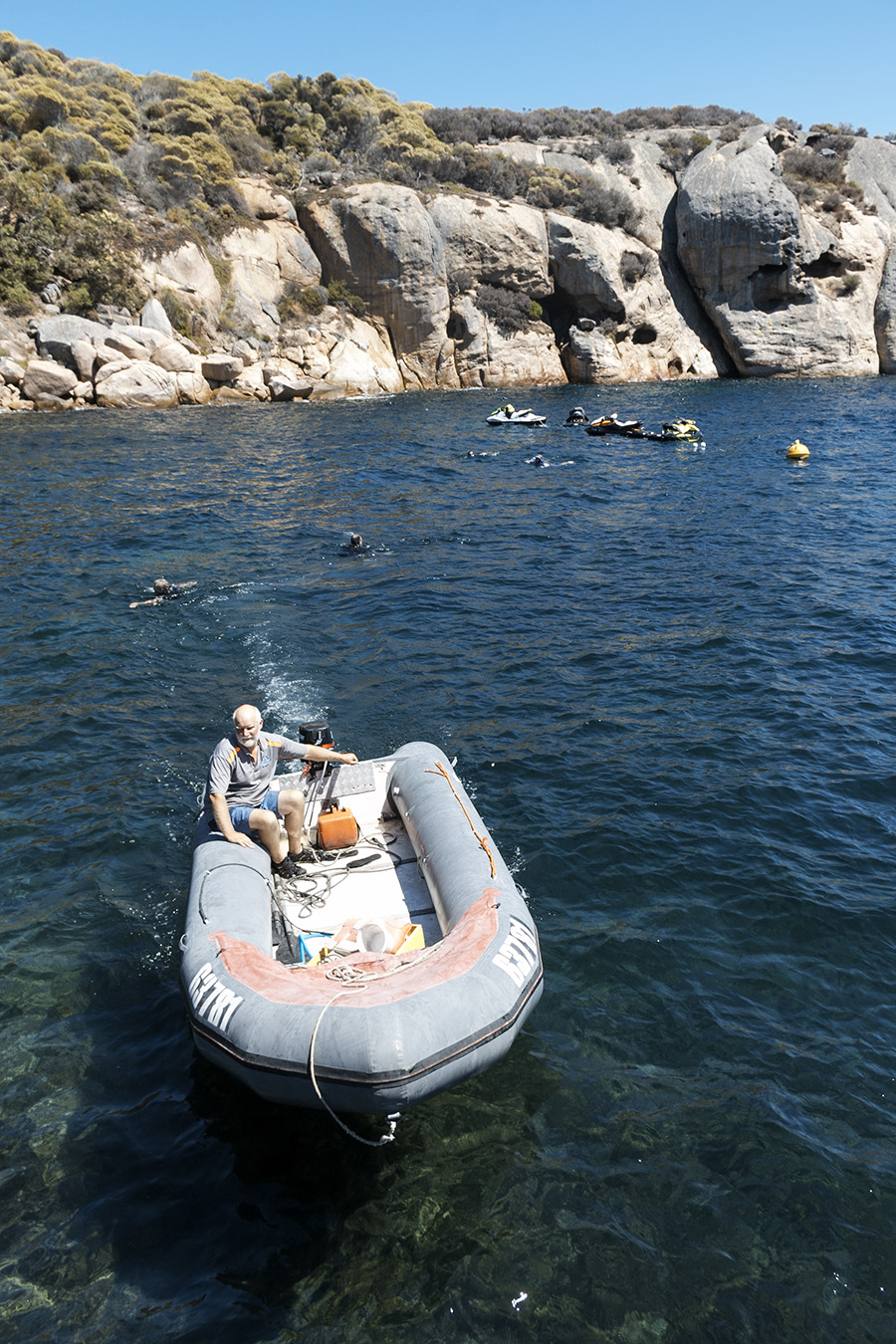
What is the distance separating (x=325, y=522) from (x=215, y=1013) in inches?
664

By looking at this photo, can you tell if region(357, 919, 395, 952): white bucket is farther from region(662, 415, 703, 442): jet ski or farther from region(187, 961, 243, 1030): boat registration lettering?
region(662, 415, 703, 442): jet ski

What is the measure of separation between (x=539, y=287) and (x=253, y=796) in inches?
2071

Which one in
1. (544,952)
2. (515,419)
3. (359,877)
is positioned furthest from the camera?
(515,419)

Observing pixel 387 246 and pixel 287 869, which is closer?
pixel 287 869

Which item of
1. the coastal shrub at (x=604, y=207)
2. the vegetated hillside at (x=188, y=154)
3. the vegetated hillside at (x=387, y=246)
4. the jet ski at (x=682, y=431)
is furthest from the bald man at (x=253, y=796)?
the coastal shrub at (x=604, y=207)

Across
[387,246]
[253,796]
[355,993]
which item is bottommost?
[355,993]

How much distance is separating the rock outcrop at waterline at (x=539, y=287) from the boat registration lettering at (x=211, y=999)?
3811cm

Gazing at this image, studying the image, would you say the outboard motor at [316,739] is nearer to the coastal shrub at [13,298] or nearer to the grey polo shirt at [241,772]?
the grey polo shirt at [241,772]

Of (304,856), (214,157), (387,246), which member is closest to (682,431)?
(387,246)

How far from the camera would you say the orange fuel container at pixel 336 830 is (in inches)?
298

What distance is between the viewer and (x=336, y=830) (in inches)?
299

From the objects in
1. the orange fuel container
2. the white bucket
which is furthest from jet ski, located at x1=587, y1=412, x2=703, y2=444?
the white bucket

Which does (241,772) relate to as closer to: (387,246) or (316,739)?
(316,739)

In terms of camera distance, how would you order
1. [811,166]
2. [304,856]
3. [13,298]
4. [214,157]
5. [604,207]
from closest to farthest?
[304,856]
[13,298]
[214,157]
[604,207]
[811,166]
